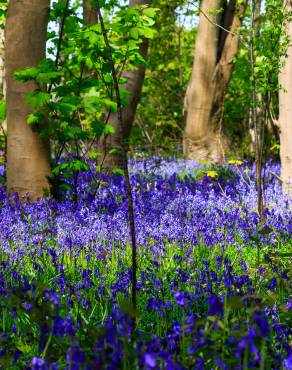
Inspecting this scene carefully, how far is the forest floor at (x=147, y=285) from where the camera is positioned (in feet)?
6.82

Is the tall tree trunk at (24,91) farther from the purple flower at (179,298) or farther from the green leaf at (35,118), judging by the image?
the purple flower at (179,298)

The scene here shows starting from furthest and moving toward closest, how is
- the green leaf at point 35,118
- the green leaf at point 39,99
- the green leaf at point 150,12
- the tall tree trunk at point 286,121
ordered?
the tall tree trunk at point 286,121, the green leaf at point 35,118, the green leaf at point 150,12, the green leaf at point 39,99

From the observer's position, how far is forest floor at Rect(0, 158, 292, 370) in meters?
2.08

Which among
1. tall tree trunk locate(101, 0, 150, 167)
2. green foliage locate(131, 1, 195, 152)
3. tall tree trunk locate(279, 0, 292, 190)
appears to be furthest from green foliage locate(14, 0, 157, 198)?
green foliage locate(131, 1, 195, 152)

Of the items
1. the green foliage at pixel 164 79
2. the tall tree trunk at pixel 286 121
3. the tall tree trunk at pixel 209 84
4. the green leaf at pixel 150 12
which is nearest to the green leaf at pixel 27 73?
the green leaf at pixel 150 12

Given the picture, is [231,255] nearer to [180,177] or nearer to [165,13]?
[180,177]

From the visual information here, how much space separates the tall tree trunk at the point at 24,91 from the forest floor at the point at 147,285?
45cm

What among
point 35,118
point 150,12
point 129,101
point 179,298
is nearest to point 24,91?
point 35,118

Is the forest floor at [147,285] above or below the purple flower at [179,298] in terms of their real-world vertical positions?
below

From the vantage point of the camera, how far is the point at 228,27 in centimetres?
1258

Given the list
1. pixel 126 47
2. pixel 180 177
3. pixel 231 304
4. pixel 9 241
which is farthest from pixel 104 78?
pixel 231 304

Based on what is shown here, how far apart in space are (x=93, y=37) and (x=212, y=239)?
226 cm

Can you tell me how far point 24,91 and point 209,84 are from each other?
6.28 metres

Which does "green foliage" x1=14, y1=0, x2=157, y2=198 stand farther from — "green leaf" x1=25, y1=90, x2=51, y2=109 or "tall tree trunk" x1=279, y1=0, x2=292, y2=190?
"tall tree trunk" x1=279, y1=0, x2=292, y2=190
